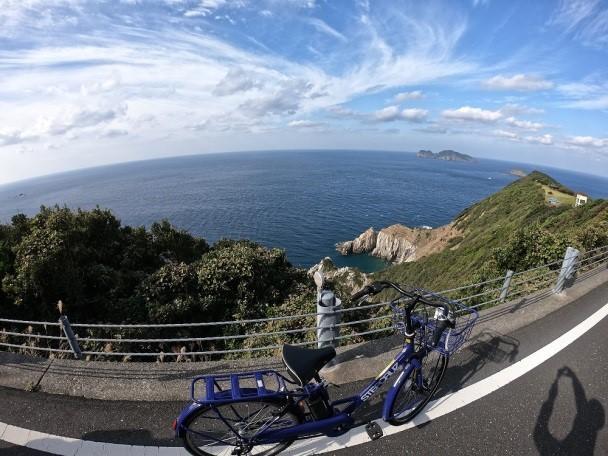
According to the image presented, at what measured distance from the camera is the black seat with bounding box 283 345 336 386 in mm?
2916

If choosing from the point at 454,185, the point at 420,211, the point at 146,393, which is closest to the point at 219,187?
the point at 420,211

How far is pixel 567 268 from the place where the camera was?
6.82m

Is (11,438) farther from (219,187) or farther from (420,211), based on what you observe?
(219,187)

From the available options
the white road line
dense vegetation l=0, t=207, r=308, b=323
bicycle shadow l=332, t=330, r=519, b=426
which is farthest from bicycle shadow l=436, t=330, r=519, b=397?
dense vegetation l=0, t=207, r=308, b=323

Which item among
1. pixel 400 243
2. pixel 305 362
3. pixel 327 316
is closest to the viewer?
pixel 305 362

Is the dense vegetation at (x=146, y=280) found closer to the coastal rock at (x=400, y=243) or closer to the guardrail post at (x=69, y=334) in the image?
the guardrail post at (x=69, y=334)

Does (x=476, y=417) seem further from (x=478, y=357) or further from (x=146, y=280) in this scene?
(x=146, y=280)

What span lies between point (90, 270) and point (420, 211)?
11365cm

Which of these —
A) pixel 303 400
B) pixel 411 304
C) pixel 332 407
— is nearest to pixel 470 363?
pixel 411 304

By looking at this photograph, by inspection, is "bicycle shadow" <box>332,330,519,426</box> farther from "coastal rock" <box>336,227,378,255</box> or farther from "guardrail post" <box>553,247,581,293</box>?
"coastal rock" <box>336,227,378,255</box>

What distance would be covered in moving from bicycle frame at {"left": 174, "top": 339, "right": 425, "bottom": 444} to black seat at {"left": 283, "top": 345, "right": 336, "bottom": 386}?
20 cm

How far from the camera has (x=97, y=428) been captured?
3623mm

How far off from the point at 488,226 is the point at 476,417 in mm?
65015

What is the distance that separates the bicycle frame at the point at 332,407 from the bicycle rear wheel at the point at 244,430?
2.3 inches
